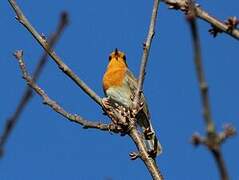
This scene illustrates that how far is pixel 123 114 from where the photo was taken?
5824 mm

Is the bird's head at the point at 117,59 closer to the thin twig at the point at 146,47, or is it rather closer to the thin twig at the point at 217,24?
the thin twig at the point at 146,47

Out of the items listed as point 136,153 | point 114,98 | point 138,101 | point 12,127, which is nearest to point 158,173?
point 136,153

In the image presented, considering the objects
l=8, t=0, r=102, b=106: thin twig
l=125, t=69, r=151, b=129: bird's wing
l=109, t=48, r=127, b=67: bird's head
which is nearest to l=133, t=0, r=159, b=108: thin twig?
l=8, t=0, r=102, b=106: thin twig

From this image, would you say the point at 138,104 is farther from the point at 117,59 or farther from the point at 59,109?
the point at 117,59

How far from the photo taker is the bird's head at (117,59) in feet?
40.8

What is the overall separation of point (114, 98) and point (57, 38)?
909 centimetres

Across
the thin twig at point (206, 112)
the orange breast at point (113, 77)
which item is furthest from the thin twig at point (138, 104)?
the orange breast at point (113, 77)

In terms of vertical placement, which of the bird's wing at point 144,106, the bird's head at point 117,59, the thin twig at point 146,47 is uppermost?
the bird's head at point 117,59

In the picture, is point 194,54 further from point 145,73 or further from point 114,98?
point 114,98

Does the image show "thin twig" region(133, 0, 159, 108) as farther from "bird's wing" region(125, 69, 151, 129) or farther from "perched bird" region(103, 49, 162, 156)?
"perched bird" region(103, 49, 162, 156)

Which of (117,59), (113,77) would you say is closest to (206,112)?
(113,77)

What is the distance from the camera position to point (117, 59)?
→ 12641mm

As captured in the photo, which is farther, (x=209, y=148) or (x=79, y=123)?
(x=79, y=123)

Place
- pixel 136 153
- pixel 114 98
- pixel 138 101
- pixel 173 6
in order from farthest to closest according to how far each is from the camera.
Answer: pixel 114 98, pixel 138 101, pixel 136 153, pixel 173 6
